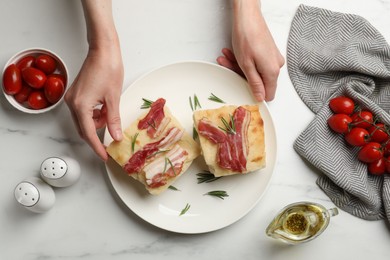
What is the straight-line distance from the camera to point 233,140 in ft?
6.73

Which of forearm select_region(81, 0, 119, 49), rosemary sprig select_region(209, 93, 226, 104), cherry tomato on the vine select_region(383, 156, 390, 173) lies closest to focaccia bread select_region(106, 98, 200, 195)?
rosemary sprig select_region(209, 93, 226, 104)

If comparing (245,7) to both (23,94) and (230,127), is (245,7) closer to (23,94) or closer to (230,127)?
(230,127)

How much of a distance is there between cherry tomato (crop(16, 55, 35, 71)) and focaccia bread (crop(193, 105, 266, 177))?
31.7 inches

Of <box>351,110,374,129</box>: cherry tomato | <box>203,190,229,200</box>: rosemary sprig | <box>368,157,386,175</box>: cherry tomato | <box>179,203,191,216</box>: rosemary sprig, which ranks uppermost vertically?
<box>351,110,374,129</box>: cherry tomato

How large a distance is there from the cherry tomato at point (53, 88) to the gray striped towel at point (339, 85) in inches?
43.0

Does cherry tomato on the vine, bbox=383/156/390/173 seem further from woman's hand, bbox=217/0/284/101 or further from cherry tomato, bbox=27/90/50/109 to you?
cherry tomato, bbox=27/90/50/109

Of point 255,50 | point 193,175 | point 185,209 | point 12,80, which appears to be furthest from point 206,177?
point 12,80

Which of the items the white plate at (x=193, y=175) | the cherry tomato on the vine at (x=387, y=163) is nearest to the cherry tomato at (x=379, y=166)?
the cherry tomato on the vine at (x=387, y=163)

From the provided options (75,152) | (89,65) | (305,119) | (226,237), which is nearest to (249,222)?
(226,237)

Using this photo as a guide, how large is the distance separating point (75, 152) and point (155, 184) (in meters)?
0.46

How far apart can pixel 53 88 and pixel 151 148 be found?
520mm

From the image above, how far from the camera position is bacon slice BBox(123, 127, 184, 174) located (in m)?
2.03

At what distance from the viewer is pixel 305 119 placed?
7.54ft

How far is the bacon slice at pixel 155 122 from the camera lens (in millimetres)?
2064
